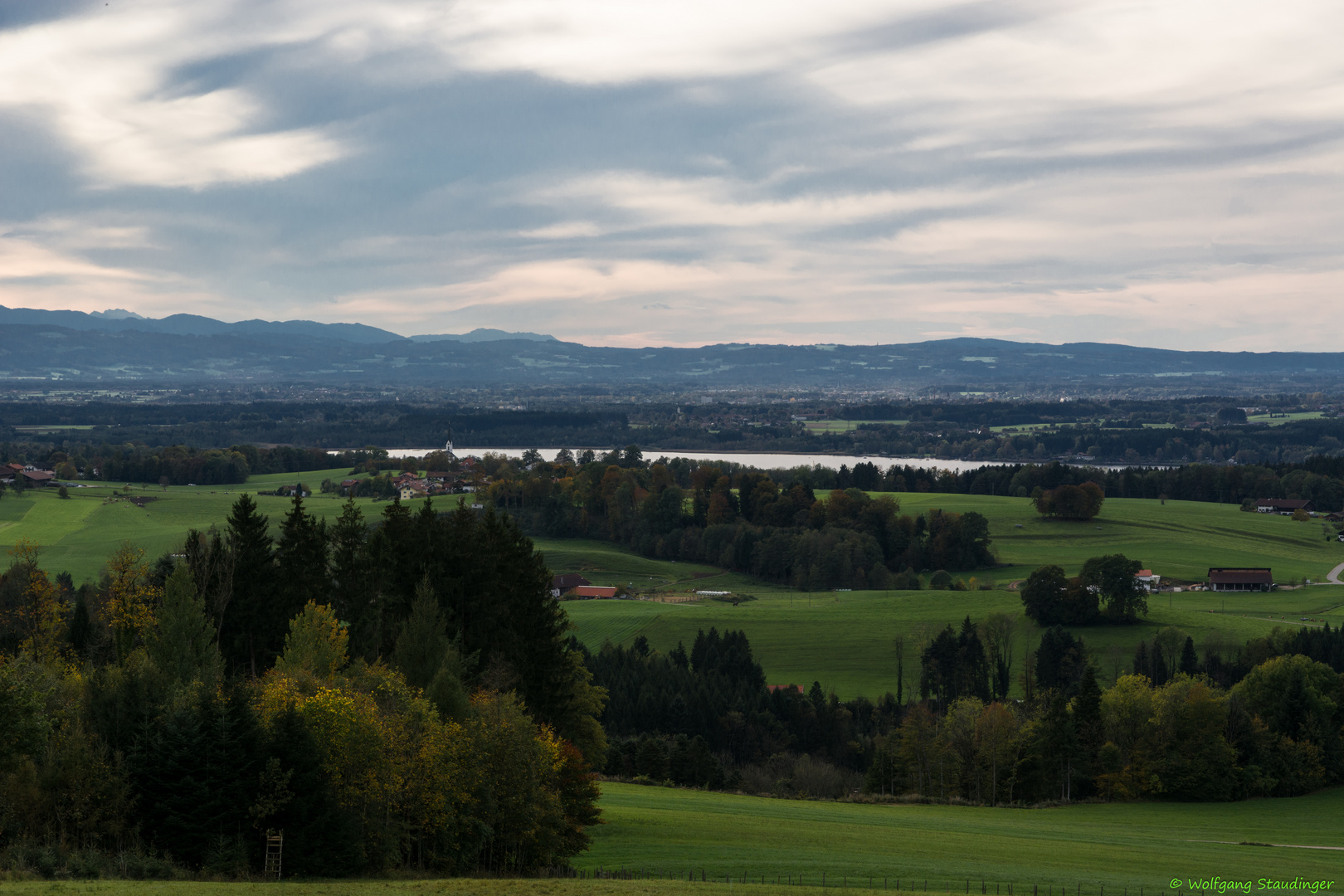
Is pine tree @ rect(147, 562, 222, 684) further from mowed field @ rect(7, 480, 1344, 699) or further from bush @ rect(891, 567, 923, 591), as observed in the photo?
bush @ rect(891, 567, 923, 591)

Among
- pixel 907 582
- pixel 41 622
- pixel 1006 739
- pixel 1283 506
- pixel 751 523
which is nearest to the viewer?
pixel 41 622

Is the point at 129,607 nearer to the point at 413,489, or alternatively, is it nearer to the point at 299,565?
the point at 299,565

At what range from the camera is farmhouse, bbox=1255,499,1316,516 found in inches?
5586

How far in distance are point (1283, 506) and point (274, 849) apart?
14632cm

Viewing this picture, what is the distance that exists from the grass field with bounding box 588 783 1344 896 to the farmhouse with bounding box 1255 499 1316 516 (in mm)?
106606

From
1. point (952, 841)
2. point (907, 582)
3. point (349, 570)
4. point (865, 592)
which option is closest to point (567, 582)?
point (865, 592)

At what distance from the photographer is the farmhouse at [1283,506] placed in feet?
465

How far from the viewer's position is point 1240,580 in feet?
336

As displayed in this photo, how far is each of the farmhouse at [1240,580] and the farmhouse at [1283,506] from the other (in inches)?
1683

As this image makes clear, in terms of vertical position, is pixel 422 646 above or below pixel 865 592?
above

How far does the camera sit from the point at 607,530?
14150cm

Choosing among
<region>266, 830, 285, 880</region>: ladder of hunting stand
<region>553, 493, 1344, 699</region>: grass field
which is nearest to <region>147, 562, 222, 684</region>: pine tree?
<region>266, 830, 285, 880</region>: ladder of hunting stand

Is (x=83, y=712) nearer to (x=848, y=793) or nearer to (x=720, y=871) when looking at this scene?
(x=720, y=871)

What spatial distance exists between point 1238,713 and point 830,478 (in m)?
115
